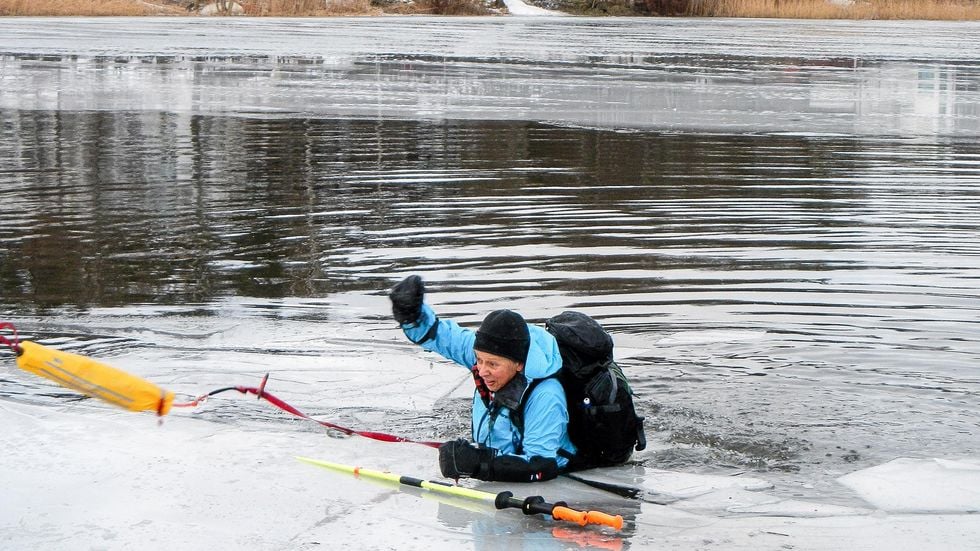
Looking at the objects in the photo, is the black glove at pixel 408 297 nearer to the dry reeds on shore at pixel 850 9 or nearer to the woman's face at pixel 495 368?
the woman's face at pixel 495 368

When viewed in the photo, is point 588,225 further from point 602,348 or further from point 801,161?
point 602,348

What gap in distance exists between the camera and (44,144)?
1559 centimetres

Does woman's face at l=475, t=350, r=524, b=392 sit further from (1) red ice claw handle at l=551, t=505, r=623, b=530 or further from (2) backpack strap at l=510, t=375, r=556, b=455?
(1) red ice claw handle at l=551, t=505, r=623, b=530

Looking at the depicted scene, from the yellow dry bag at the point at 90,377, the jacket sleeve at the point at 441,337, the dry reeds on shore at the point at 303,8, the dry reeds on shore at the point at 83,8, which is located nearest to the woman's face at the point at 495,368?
the jacket sleeve at the point at 441,337

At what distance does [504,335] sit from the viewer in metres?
5.12

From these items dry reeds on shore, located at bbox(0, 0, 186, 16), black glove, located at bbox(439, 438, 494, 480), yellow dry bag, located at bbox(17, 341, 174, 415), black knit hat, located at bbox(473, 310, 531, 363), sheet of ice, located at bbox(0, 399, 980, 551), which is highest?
dry reeds on shore, located at bbox(0, 0, 186, 16)

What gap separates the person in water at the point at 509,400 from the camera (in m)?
5.15

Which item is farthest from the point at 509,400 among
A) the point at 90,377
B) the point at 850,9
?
the point at 850,9

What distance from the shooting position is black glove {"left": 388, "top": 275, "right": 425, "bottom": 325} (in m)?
5.34

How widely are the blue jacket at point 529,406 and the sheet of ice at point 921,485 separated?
4.25 ft

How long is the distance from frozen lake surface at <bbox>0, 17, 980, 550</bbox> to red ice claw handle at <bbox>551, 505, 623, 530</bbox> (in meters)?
0.05

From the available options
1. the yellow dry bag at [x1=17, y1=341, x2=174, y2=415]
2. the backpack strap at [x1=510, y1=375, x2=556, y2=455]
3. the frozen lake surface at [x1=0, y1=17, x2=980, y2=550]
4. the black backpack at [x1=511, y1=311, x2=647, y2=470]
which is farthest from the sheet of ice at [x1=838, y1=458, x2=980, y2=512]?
the yellow dry bag at [x1=17, y1=341, x2=174, y2=415]

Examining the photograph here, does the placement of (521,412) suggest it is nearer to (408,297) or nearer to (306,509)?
(408,297)

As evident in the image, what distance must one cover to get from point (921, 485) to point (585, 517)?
1.59 meters
